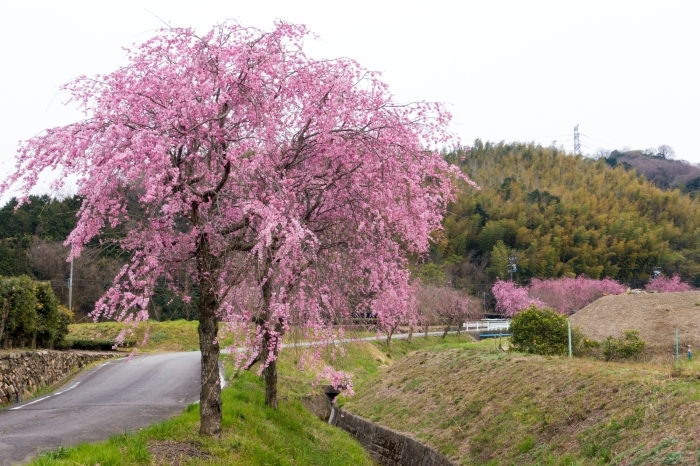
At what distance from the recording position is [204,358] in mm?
10070

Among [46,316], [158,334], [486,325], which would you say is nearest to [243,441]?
[46,316]

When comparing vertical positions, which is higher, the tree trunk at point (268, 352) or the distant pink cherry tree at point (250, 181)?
the distant pink cherry tree at point (250, 181)

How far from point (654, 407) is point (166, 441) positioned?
701 centimetres

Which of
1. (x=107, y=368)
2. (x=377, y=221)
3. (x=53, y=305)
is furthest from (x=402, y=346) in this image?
(x=377, y=221)

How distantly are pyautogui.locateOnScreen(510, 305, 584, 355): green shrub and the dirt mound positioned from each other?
117 inches

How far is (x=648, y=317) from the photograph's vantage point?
73.7 ft

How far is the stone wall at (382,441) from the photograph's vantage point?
48.8 ft

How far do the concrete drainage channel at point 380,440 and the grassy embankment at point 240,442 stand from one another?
76 centimetres

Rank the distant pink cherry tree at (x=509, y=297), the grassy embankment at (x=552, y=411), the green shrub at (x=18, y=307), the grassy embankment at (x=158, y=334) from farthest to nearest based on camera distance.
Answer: the distant pink cherry tree at (x=509, y=297) < the grassy embankment at (x=158, y=334) < the green shrub at (x=18, y=307) < the grassy embankment at (x=552, y=411)

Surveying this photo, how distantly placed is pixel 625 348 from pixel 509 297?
5002 cm

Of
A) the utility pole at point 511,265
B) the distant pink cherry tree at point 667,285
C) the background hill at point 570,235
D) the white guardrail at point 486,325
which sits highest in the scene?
the background hill at point 570,235

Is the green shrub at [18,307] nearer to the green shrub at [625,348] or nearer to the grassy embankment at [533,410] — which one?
the grassy embankment at [533,410]

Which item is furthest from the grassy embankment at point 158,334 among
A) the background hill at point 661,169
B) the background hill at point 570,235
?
the background hill at point 661,169

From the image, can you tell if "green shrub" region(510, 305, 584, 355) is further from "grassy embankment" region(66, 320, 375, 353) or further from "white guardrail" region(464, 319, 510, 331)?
"white guardrail" region(464, 319, 510, 331)
